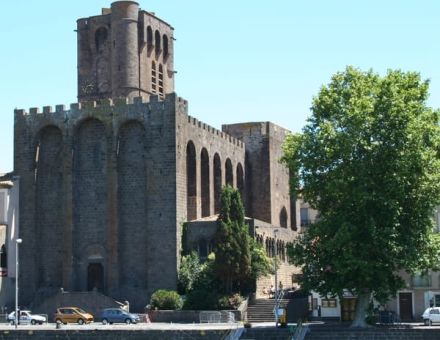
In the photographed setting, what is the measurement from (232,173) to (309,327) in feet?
127

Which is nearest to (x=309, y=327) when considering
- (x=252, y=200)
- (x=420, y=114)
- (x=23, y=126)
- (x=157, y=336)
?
(x=157, y=336)

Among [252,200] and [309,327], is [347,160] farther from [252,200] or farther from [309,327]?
[252,200]

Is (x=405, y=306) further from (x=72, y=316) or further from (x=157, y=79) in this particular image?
(x=157, y=79)

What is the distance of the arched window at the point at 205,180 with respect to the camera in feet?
280

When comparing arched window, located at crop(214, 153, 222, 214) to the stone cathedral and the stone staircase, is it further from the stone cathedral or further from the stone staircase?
the stone staircase

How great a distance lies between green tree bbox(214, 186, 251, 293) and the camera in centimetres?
7281

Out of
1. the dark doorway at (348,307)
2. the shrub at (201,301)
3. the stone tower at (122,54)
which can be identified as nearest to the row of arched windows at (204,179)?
the shrub at (201,301)

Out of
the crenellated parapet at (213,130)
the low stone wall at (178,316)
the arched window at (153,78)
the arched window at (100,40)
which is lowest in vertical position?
the low stone wall at (178,316)

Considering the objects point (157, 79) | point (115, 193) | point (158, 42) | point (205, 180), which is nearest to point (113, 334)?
point (115, 193)

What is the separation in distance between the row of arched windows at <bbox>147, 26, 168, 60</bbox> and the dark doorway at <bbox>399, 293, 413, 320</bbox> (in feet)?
135

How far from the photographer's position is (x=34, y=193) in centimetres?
8181

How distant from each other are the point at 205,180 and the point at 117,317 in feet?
68.1

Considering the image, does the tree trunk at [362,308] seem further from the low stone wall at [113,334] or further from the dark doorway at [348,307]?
the dark doorway at [348,307]

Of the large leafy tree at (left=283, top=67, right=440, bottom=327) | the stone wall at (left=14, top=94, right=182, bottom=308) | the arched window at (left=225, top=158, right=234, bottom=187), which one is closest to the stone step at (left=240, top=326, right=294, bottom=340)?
the large leafy tree at (left=283, top=67, right=440, bottom=327)
